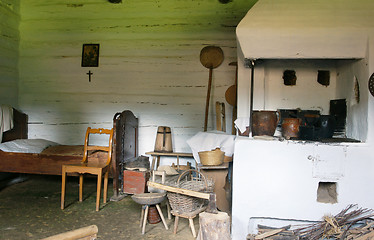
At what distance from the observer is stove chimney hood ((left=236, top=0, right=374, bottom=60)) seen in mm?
3223

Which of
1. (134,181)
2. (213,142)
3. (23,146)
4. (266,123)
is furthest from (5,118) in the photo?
(266,123)

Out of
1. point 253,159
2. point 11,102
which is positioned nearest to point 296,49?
point 253,159

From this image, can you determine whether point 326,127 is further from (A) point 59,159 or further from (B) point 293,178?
(A) point 59,159

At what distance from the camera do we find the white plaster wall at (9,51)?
5602 mm

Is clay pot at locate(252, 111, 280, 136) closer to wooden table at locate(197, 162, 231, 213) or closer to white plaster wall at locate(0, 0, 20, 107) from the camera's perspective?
wooden table at locate(197, 162, 231, 213)

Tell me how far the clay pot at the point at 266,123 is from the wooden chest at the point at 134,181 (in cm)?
171

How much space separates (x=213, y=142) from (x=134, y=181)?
4.17 feet

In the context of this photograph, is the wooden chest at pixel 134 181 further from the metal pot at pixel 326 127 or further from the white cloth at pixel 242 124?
the metal pot at pixel 326 127

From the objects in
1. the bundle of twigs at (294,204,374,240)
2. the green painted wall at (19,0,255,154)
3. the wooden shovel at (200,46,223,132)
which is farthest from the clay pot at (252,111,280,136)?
the wooden shovel at (200,46,223,132)

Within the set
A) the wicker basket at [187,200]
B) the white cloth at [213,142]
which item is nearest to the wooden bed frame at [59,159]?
the white cloth at [213,142]

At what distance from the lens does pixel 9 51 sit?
579 cm

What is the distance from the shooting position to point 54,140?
5969 millimetres

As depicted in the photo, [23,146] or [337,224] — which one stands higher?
[23,146]

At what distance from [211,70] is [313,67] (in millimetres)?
1697
